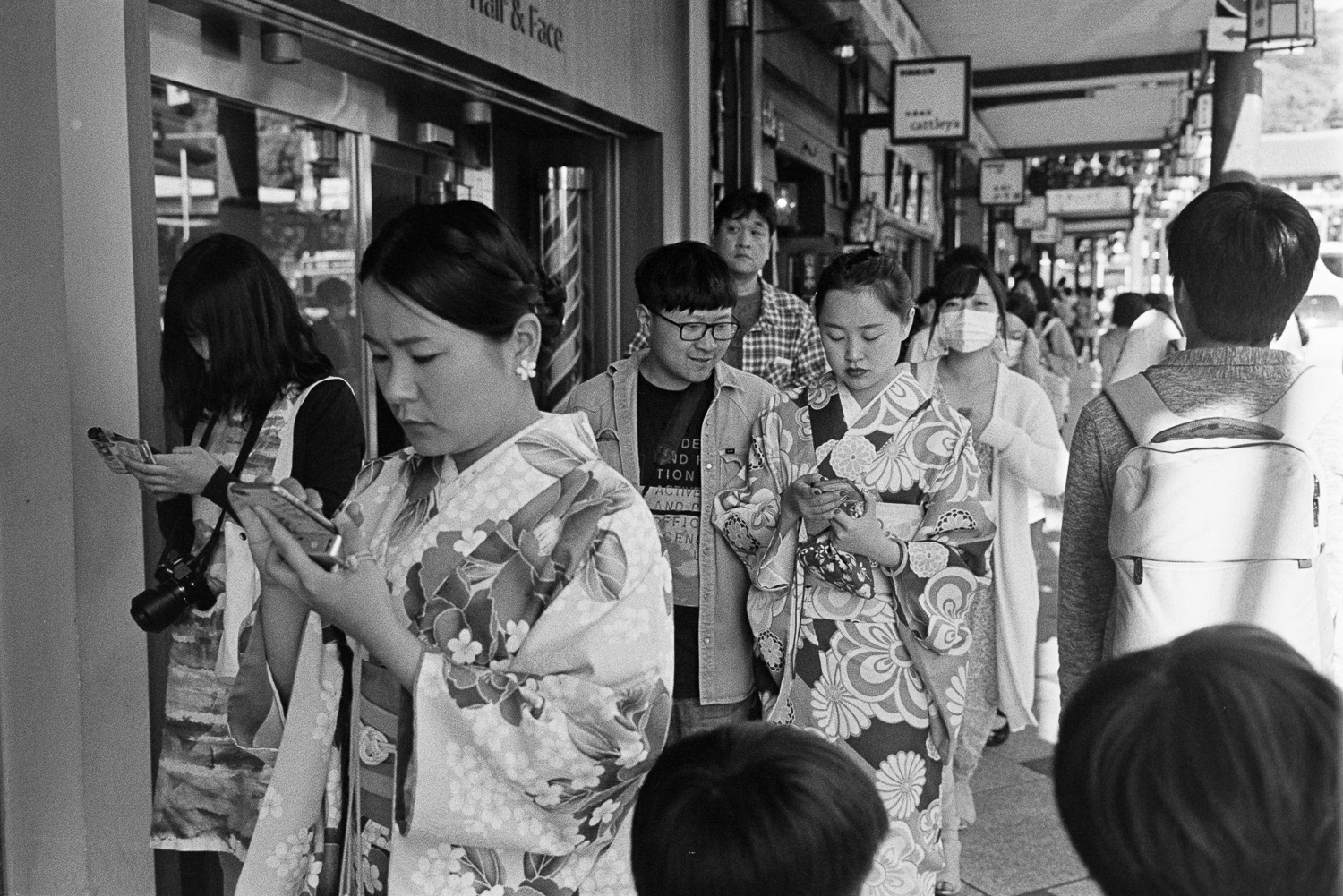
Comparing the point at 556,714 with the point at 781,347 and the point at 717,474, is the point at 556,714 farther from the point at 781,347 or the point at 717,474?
the point at 781,347

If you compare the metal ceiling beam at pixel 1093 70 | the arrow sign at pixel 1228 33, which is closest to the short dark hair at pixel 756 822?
Answer: the arrow sign at pixel 1228 33

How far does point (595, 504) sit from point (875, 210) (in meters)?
11.8

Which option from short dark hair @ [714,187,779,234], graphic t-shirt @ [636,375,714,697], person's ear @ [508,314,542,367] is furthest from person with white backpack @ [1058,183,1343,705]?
short dark hair @ [714,187,779,234]

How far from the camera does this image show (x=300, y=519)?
146cm

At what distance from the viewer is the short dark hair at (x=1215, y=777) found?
97 centimetres

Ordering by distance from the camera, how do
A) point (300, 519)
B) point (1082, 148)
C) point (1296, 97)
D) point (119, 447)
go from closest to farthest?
point (300, 519) < point (119, 447) < point (1082, 148) < point (1296, 97)

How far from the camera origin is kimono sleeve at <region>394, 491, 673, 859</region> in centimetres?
149

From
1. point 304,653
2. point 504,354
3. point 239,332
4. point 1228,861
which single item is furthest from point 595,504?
point 239,332

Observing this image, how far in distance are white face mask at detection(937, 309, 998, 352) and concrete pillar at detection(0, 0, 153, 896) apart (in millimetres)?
2344

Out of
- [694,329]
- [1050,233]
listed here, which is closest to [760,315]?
[694,329]

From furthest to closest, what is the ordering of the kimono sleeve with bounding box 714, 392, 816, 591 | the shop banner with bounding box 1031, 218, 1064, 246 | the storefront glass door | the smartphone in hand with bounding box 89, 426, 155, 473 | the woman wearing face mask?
the shop banner with bounding box 1031, 218, 1064, 246, the storefront glass door, the woman wearing face mask, the kimono sleeve with bounding box 714, 392, 816, 591, the smartphone in hand with bounding box 89, 426, 155, 473

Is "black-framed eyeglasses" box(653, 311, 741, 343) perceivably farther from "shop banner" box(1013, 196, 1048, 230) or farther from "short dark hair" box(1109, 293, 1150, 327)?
"shop banner" box(1013, 196, 1048, 230)

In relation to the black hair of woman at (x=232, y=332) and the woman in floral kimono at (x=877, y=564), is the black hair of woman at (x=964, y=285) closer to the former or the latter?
the woman in floral kimono at (x=877, y=564)

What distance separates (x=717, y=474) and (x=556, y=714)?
1.65 m
